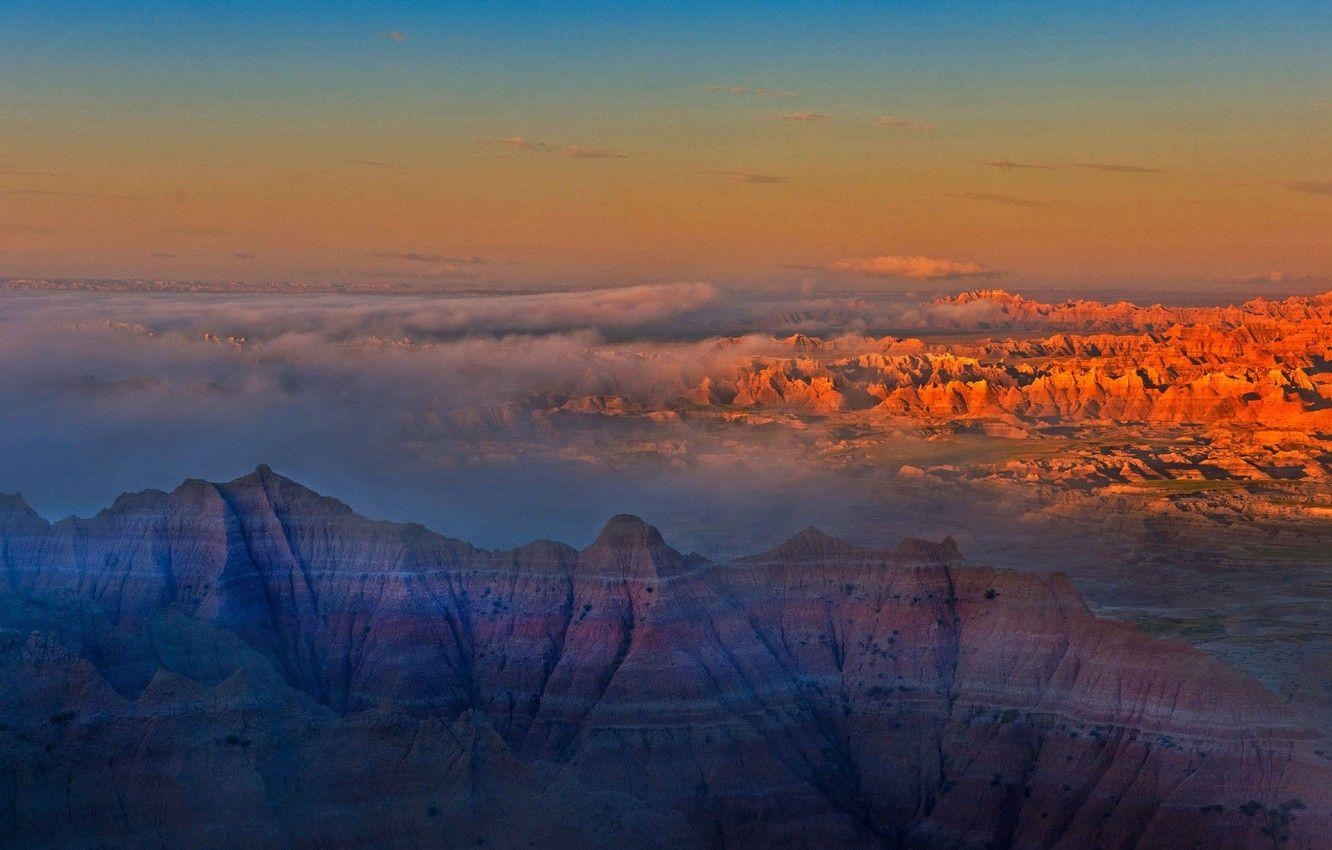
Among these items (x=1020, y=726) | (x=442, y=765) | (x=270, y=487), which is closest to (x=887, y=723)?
(x=1020, y=726)

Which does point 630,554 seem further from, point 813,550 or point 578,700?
point 813,550

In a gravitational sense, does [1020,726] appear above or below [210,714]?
below

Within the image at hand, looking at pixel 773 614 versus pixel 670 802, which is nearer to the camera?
pixel 670 802

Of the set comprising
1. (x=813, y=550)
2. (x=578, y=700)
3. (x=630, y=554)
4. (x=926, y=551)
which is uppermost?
(x=630, y=554)

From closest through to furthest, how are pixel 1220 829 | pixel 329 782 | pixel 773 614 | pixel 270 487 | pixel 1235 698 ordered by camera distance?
1. pixel 329 782
2. pixel 1220 829
3. pixel 1235 698
4. pixel 773 614
5. pixel 270 487

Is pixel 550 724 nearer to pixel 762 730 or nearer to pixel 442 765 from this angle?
pixel 762 730

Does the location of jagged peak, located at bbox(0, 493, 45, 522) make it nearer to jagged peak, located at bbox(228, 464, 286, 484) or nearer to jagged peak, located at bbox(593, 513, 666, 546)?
jagged peak, located at bbox(228, 464, 286, 484)

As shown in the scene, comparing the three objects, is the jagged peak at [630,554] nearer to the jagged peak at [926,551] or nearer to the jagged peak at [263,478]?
the jagged peak at [926,551]

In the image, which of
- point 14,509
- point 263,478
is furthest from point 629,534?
point 14,509
